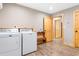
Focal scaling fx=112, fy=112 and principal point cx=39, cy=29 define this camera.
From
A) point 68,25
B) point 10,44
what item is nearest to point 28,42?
point 10,44

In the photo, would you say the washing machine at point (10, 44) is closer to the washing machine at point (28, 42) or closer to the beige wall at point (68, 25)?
the washing machine at point (28, 42)

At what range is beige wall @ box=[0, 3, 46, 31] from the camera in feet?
8.88

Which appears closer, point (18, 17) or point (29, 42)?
point (29, 42)

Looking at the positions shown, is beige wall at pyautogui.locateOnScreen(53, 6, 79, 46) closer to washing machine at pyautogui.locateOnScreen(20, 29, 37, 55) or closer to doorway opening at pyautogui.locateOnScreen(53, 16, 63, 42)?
doorway opening at pyautogui.locateOnScreen(53, 16, 63, 42)

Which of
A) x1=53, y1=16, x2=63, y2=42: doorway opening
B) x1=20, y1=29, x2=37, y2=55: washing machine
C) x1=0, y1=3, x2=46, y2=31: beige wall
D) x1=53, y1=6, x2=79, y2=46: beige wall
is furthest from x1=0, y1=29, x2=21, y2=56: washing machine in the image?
x1=53, y1=16, x2=63, y2=42: doorway opening

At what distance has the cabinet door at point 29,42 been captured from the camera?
262cm

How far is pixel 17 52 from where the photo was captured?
7.79 ft

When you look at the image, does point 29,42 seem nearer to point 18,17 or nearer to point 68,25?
point 18,17

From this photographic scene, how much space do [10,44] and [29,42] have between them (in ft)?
2.10

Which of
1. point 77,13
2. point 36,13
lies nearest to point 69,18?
point 77,13

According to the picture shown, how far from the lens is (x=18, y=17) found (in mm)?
2924

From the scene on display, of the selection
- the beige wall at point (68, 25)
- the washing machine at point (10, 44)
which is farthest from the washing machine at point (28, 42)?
the beige wall at point (68, 25)

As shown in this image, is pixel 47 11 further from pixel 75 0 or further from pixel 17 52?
pixel 75 0

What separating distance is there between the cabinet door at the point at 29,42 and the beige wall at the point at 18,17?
401 millimetres
